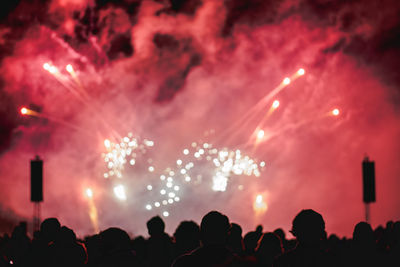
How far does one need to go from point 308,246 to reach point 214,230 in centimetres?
83

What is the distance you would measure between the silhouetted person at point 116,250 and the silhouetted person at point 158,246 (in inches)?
40.2

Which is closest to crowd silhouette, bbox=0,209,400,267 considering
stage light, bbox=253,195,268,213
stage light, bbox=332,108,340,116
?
stage light, bbox=332,108,340,116

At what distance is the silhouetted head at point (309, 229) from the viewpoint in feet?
11.5

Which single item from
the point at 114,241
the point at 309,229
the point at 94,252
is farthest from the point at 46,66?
the point at 309,229

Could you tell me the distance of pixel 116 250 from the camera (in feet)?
12.9

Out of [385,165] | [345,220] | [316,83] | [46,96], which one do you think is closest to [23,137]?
[46,96]

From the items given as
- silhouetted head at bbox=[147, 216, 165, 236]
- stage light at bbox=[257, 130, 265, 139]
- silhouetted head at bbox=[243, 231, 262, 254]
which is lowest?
silhouetted head at bbox=[243, 231, 262, 254]

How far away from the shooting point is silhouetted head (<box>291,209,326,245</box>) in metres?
3.51

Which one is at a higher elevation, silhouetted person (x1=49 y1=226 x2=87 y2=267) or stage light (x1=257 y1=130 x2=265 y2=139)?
stage light (x1=257 y1=130 x2=265 y2=139)

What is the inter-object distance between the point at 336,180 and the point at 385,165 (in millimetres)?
1849

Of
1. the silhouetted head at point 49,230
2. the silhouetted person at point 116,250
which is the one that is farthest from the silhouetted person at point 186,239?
the silhouetted head at point 49,230

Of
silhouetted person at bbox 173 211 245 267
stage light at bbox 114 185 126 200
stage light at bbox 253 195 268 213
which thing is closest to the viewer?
silhouetted person at bbox 173 211 245 267

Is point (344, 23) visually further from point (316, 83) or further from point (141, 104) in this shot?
point (141, 104)

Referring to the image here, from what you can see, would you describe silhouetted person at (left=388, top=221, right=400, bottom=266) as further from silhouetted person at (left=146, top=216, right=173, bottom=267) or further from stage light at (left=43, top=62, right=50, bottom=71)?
stage light at (left=43, top=62, right=50, bottom=71)
